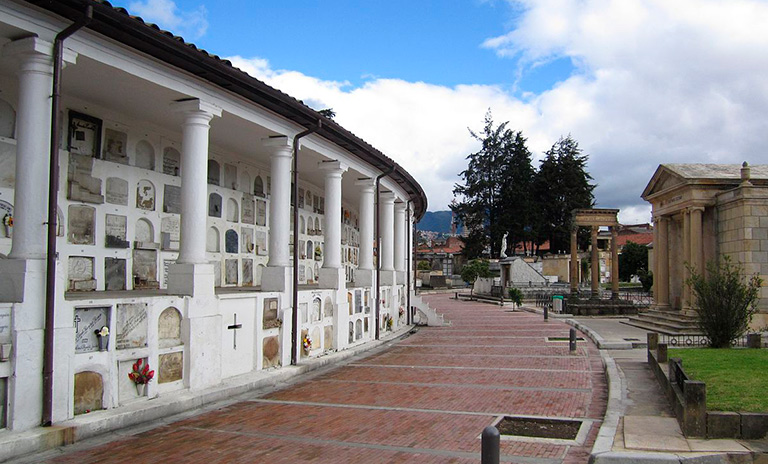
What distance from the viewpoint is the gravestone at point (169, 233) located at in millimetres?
11375

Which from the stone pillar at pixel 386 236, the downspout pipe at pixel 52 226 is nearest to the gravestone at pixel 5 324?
the downspout pipe at pixel 52 226

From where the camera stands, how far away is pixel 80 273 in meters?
9.69

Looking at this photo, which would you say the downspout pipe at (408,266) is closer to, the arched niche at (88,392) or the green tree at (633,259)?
the arched niche at (88,392)

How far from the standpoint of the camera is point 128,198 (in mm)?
10641

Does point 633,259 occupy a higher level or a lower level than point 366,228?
lower

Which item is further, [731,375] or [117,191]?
[117,191]

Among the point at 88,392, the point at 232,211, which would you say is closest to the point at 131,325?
the point at 88,392

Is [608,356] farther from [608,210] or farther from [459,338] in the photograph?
[608,210]

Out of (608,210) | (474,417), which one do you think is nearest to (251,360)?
(474,417)

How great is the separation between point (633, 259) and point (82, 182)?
6802cm

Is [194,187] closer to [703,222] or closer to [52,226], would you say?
[52,226]

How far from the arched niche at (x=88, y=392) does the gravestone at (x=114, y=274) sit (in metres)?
2.90

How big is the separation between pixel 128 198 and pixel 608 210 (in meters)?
28.5

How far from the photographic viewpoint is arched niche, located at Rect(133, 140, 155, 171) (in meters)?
11.0
